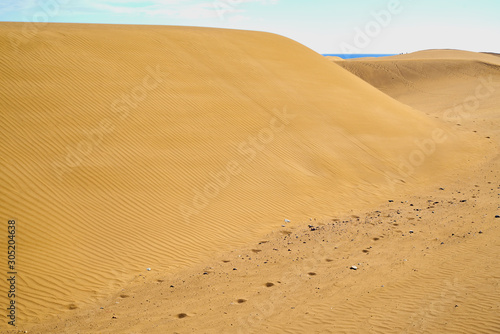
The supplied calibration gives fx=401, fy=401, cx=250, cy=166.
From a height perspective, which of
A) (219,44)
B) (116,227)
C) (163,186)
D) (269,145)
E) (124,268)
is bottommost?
(124,268)

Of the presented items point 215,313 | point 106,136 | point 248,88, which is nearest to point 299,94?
point 248,88

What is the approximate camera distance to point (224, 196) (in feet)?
37.5

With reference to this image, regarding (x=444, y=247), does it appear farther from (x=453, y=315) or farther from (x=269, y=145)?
(x=269, y=145)

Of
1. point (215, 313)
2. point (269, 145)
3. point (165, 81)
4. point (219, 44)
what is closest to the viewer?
point (215, 313)

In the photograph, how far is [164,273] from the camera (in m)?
7.95

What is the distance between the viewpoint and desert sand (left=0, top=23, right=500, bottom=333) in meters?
6.59

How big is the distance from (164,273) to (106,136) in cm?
570

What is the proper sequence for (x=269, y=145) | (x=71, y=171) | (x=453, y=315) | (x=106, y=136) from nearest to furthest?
(x=453, y=315)
(x=71, y=171)
(x=106, y=136)
(x=269, y=145)

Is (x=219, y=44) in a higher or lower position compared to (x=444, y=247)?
higher

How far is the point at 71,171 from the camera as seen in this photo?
10.4m

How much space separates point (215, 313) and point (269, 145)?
27.9ft

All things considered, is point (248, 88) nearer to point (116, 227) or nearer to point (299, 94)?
point (299, 94)

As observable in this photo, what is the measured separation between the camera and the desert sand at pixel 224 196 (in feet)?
21.6

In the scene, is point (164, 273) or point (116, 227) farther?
point (116, 227)
